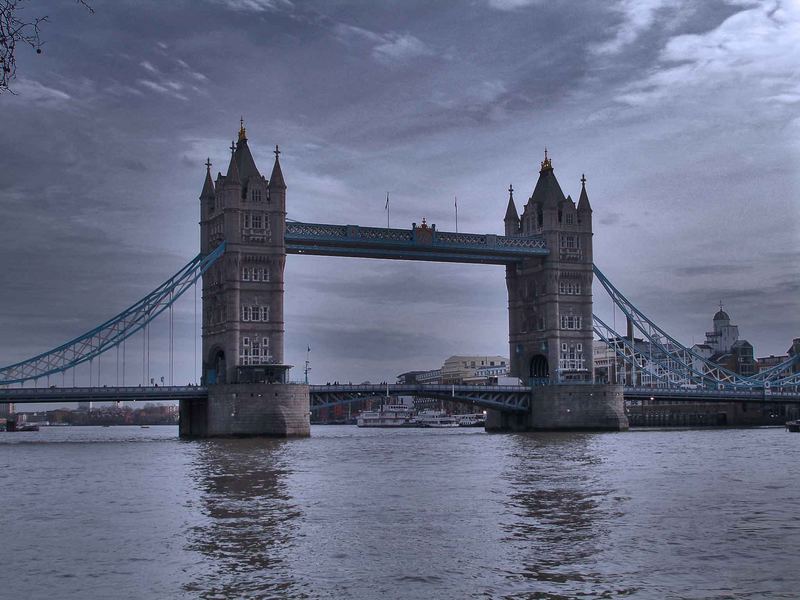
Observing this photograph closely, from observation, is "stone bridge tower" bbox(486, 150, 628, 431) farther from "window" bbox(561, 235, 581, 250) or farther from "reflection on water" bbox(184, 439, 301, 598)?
"reflection on water" bbox(184, 439, 301, 598)

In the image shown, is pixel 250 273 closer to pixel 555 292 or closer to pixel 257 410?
pixel 257 410

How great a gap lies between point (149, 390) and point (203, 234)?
18937 mm

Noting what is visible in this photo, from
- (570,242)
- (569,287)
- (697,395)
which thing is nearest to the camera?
(569,287)

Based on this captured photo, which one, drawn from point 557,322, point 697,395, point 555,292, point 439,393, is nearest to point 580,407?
point 557,322

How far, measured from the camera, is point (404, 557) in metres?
25.8

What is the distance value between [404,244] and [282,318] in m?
14.7

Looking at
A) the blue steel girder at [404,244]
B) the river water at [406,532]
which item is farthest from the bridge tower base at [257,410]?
the river water at [406,532]

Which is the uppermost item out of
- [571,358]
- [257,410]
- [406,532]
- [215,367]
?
[571,358]

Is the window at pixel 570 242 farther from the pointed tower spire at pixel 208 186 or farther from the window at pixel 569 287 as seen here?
the pointed tower spire at pixel 208 186

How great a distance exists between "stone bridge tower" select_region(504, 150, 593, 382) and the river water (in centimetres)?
5928

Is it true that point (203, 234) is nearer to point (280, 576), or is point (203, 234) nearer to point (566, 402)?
point (566, 402)

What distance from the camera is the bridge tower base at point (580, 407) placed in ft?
359

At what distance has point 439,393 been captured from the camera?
356ft

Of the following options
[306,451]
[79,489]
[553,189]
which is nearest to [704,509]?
[79,489]
